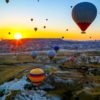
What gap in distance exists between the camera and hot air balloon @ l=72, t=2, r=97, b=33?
36062 millimetres

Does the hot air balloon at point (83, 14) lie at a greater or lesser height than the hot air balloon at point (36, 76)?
greater

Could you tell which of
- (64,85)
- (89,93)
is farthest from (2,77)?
(89,93)

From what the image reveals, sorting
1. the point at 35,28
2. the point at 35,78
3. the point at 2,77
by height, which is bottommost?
the point at 2,77

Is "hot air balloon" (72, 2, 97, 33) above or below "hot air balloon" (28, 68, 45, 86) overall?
above

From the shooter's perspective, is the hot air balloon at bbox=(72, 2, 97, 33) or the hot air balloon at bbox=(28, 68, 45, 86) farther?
the hot air balloon at bbox=(28, 68, 45, 86)

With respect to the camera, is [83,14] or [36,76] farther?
[36,76]

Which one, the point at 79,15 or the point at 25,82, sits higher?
the point at 79,15

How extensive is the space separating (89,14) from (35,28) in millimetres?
40558

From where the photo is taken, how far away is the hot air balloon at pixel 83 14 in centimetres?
3606

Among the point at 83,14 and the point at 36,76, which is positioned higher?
the point at 83,14

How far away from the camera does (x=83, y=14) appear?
36125 millimetres

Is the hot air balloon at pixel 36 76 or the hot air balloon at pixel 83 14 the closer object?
the hot air balloon at pixel 83 14

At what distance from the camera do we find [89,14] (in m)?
36.5

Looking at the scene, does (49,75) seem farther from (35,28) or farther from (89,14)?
(35,28)
